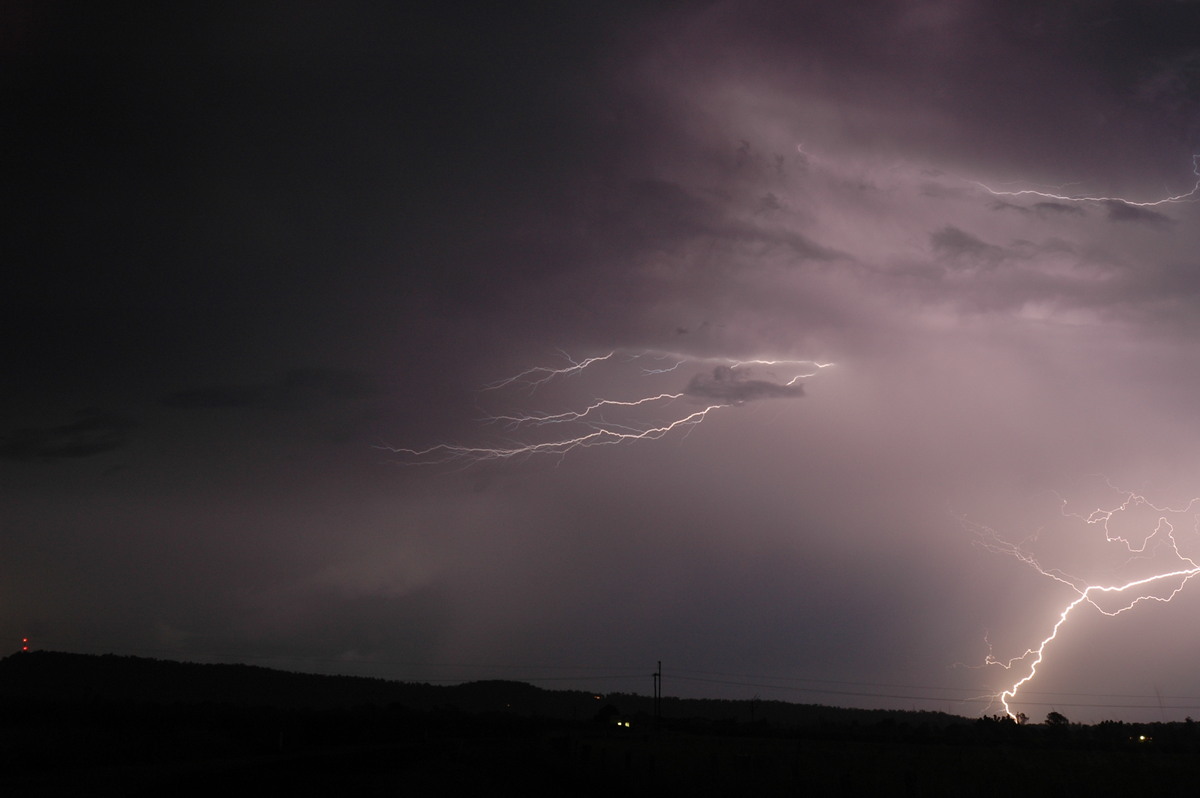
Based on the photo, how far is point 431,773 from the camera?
21.4 metres

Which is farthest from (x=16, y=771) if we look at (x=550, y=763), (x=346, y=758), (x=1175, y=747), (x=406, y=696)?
(x=406, y=696)

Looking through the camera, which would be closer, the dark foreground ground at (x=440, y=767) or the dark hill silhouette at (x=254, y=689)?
the dark foreground ground at (x=440, y=767)

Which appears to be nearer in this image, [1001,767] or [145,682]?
[1001,767]

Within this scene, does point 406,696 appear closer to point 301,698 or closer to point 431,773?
point 301,698

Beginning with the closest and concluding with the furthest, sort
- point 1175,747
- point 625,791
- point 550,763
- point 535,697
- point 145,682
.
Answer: point 625,791
point 550,763
point 1175,747
point 145,682
point 535,697

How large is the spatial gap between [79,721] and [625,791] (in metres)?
34.6

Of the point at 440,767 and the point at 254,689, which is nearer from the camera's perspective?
the point at 440,767

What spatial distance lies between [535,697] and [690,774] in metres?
147

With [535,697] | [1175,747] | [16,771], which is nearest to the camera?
[16,771]

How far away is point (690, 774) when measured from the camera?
60.6 ft

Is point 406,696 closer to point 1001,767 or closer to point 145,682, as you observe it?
point 145,682

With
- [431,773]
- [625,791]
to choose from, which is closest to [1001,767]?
[625,791]

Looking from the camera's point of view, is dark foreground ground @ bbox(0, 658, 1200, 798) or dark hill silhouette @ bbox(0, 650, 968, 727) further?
dark hill silhouette @ bbox(0, 650, 968, 727)

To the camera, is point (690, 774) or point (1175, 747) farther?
point (1175, 747)
